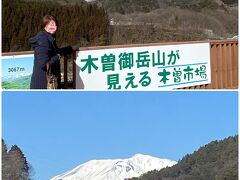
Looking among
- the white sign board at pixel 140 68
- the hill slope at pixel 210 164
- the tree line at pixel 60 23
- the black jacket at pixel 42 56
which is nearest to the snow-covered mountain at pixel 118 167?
the hill slope at pixel 210 164

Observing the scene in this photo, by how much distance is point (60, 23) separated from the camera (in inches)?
500

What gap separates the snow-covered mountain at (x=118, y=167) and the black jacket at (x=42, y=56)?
1.36 meters

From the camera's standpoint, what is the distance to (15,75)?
5355mm

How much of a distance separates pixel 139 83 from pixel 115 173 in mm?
2544

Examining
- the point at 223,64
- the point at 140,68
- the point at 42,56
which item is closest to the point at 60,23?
the point at 223,64

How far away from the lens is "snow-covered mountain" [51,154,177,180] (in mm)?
3574

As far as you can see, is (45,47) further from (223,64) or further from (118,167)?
(223,64)

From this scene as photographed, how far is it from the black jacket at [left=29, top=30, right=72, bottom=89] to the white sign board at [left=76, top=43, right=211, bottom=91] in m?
0.87

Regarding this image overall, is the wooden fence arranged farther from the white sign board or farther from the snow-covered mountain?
the snow-covered mountain

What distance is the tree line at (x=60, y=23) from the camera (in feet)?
38.6

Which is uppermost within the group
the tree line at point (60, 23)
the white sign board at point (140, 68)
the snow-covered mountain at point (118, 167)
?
the tree line at point (60, 23)

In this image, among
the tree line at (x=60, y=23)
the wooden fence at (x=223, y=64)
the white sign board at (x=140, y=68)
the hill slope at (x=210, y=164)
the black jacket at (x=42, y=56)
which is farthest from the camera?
the tree line at (x=60, y=23)

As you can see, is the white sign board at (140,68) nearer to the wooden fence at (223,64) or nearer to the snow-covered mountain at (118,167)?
the wooden fence at (223,64)

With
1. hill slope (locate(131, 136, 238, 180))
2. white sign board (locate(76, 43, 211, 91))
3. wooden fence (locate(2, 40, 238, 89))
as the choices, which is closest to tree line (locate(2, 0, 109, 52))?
wooden fence (locate(2, 40, 238, 89))
